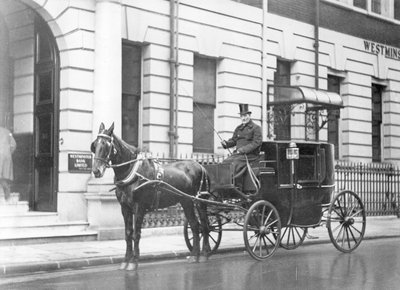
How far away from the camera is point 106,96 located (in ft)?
45.9

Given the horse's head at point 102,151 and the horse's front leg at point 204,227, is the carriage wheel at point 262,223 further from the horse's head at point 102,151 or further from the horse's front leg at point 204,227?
the horse's head at point 102,151

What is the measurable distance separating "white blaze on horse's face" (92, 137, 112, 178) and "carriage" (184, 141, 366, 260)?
2.05 metres

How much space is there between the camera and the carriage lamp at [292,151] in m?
11.2

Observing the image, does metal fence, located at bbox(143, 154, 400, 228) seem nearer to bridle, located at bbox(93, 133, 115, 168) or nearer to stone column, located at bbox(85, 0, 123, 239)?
stone column, located at bbox(85, 0, 123, 239)

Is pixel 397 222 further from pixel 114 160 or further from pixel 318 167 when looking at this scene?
pixel 114 160

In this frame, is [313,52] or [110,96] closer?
[110,96]

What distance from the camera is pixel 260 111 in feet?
61.0

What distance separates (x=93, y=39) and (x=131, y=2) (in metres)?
1.66

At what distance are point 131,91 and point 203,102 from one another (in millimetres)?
2508

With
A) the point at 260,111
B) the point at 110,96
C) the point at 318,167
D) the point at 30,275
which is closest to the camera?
the point at 30,275

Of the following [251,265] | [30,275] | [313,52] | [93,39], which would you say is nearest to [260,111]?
[313,52]

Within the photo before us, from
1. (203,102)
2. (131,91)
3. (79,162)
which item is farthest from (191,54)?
(79,162)

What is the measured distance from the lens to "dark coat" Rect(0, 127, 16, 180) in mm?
13720

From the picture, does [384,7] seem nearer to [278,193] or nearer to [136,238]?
[278,193]
